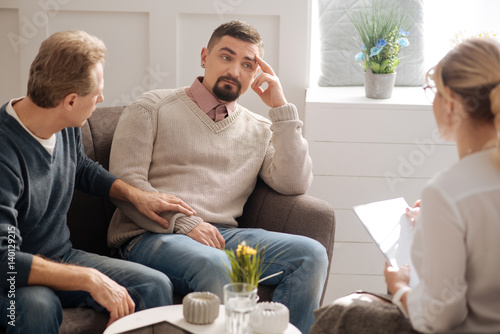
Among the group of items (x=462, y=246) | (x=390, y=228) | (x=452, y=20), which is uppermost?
(x=452, y=20)

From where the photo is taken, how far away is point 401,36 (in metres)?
2.89

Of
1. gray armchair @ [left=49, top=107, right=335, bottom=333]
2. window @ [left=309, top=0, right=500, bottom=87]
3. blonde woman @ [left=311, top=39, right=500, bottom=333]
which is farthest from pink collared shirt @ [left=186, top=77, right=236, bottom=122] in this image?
blonde woman @ [left=311, top=39, right=500, bottom=333]

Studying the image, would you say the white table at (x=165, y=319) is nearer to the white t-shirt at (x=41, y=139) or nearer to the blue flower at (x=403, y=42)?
the white t-shirt at (x=41, y=139)

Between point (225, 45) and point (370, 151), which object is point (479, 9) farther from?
point (225, 45)

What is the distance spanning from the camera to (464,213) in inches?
46.9

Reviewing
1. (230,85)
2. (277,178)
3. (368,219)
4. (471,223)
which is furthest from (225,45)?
(471,223)

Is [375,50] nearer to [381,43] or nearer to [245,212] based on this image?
[381,43]

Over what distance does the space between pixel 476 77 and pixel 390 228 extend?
672 mm

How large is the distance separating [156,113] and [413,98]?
4.14ft

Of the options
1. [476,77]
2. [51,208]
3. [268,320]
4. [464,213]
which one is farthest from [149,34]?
[464,213]

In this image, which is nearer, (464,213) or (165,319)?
(464,213)

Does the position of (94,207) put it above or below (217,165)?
below

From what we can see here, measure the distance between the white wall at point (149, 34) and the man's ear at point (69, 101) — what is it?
3.62ft

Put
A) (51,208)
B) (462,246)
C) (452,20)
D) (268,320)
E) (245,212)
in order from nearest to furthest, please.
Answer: (462,246) → (268,320) → (51,208) → (245,212) → (452,20)
